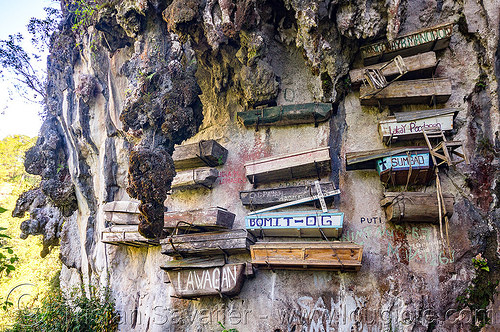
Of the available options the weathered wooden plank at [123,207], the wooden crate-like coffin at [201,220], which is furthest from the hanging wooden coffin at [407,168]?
the weathered wooden plank at [123,207]

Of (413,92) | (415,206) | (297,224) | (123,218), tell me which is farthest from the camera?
(123,218)

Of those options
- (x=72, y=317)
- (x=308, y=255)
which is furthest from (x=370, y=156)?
(x=72, y=317)

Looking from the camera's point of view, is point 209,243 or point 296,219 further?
point 209,243

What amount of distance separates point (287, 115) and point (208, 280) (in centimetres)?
399

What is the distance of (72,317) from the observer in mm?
8195

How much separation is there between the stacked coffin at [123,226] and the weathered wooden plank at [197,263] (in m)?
1.11

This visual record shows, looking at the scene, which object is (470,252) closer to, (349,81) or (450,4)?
(349,81)

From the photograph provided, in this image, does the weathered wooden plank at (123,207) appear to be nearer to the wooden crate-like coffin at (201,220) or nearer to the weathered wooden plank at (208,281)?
the wooden crate-like coffin at (201,220)

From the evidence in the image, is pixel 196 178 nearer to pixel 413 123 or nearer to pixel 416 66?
pixel 413 123

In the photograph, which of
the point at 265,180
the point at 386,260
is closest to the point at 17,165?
the point at 265,180

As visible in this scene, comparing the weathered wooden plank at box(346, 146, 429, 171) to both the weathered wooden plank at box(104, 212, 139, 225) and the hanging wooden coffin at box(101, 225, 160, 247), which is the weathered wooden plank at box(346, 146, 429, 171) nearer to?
the hanging wooden coffin at box(101, 225, 160, 247)

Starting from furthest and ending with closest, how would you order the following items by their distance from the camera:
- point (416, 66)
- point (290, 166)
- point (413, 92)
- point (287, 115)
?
point (287, 115) < point (290, 166) < point (416, 66) < point (413, 92)

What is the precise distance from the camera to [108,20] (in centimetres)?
982

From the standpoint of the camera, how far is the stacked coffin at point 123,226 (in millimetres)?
8516
